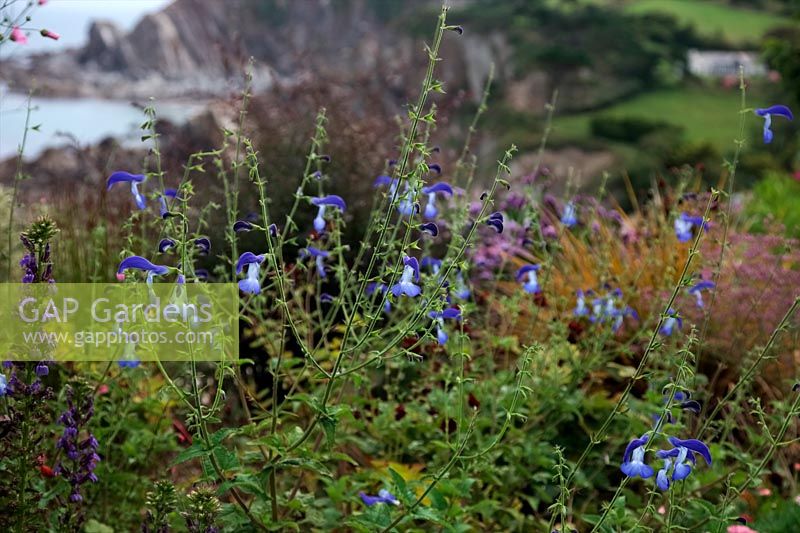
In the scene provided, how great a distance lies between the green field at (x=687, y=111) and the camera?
2530 cm


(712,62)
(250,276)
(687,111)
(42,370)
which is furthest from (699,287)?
(712,62)

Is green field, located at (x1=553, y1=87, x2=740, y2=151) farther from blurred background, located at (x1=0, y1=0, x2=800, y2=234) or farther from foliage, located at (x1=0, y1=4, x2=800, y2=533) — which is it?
foliage, located at (x1=0, y1=4, x2=800, y2=533)

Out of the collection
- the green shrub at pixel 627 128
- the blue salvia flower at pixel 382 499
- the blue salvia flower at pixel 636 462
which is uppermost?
the blue salvia flower at pixel 636 462

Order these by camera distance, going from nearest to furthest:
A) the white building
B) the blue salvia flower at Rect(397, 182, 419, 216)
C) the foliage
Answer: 1. the foliage
2. the blue salvia flower at Rect(397, 182, 419, 216)
3. the white building

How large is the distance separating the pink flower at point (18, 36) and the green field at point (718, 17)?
3112cm

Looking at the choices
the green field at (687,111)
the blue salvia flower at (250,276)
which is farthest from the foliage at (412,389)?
the green field at (687,111)

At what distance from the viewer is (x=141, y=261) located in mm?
1936

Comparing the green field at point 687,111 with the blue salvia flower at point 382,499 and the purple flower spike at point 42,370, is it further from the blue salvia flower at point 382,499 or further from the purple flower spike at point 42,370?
the purple flower spike at point 42,370

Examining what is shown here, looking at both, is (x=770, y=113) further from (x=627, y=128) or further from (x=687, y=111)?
(x=687, y=111)

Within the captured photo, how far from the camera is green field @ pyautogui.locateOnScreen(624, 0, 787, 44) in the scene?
31922 millimetres

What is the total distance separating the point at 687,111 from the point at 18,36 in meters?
27.2

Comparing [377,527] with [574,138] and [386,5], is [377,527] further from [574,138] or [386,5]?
[386,5]

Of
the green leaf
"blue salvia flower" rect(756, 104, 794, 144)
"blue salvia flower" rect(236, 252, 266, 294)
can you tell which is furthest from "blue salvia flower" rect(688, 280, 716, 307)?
the green leaf

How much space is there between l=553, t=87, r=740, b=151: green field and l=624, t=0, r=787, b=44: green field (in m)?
3.43
